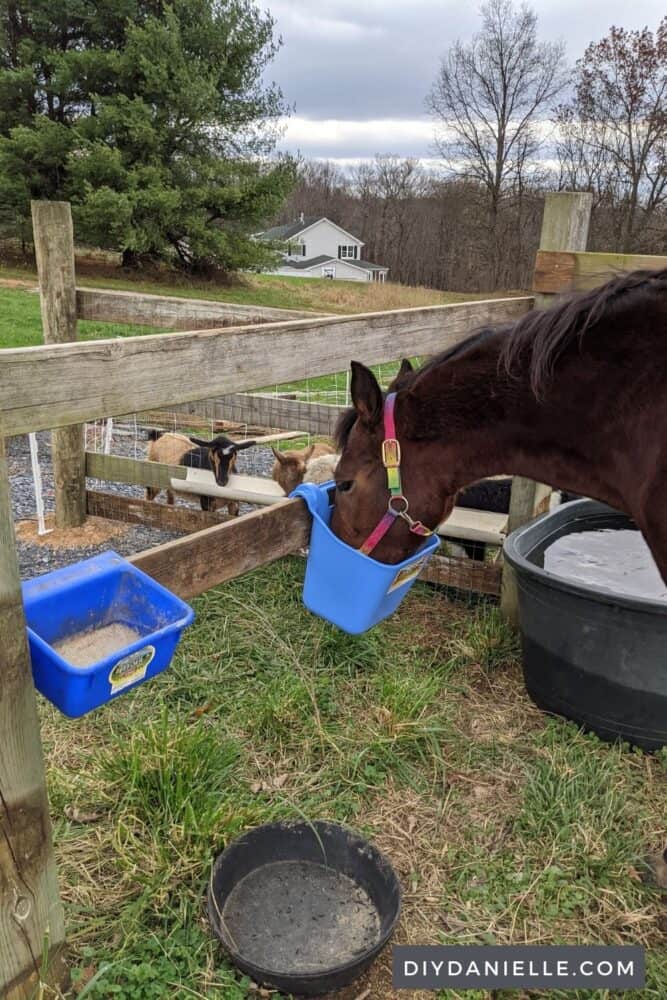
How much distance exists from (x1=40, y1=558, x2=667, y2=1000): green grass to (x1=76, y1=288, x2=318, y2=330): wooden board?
6.24 ft

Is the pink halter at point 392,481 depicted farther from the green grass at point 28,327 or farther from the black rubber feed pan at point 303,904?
the green grass at point 28,327

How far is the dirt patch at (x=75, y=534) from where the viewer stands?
15.4ft

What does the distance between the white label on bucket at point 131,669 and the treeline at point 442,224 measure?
73.9ft

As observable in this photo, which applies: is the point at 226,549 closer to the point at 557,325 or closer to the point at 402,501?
the point at 402,501

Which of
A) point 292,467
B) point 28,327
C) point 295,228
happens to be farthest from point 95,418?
point 295,228

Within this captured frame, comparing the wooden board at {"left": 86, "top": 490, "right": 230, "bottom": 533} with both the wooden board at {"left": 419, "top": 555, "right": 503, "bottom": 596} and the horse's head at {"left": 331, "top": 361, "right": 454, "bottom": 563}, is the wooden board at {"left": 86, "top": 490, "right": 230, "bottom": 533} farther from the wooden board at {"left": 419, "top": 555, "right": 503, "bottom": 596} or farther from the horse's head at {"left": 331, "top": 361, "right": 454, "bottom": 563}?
the horse's head at {"left": 331, "top": 361, "right": 454, "bottom": 563}

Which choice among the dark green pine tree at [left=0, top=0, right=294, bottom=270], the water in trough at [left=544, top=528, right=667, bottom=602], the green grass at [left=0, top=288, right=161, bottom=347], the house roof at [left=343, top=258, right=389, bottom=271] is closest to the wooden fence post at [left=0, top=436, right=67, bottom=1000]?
the water in trough at [left=544, top=528, right=667, bottom=602]

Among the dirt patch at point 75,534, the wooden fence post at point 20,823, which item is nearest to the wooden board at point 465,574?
the dirt patch at point 75,534

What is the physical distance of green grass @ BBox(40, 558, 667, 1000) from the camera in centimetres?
198

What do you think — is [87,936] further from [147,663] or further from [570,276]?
[570,276]

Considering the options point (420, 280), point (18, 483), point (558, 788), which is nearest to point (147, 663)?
point (558, 788)

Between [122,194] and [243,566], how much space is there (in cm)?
2291

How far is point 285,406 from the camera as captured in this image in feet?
14.7

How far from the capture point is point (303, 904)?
2.07 metres
